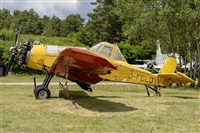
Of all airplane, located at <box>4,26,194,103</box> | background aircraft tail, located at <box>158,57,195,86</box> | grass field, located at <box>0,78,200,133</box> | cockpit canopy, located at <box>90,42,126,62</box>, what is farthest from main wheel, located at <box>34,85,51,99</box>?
background aircraft tail, located at <box>158,57,195,86</box>

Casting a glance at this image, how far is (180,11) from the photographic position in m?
16.6

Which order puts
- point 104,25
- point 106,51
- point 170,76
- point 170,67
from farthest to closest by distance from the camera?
1. point 104,25
2. point 170,67
3. point 170,76
4. point 106,51

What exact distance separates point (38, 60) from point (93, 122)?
189 inches

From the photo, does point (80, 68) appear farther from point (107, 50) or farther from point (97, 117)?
point (97, 117)

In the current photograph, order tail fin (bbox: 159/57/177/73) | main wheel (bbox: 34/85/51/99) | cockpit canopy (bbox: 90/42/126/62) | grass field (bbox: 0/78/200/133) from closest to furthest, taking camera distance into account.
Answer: grass field (bbox: 0/78/200/133)
main wheel (bbox: 34/85/51/99)
cockpit canopy (bbox: 90/42/126/62)
tail fin (bbox: 159/57/177/73)

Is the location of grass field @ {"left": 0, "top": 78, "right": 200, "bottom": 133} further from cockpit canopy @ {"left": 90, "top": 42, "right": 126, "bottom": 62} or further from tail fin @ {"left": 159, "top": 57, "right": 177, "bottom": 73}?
tail fin @ {"left": 159, "top": 57, "right": 177, "bottom": 73}

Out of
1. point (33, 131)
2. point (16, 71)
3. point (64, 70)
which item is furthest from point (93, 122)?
point (16, 71)

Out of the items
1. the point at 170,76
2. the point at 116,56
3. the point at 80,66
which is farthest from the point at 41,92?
the point at 170,76

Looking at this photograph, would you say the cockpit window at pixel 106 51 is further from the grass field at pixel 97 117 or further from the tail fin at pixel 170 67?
the tail fin at pixel 170 67

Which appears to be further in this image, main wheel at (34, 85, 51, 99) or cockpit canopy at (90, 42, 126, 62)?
cockpit canopy at (90, 42, 126, 62)

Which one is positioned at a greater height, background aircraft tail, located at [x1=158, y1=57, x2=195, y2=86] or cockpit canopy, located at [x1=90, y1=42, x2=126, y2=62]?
cockpit canopy, located at [x1=90, y1=42, x2=126, y2=62]

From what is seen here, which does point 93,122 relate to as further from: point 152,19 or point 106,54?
point 152,19

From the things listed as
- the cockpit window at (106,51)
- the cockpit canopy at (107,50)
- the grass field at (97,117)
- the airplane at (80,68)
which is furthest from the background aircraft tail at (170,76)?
the cockpit window at (106,51)

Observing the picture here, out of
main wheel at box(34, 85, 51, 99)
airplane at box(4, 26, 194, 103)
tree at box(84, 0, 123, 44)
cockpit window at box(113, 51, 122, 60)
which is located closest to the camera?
airplane at box(4, 26, 194, 103)
